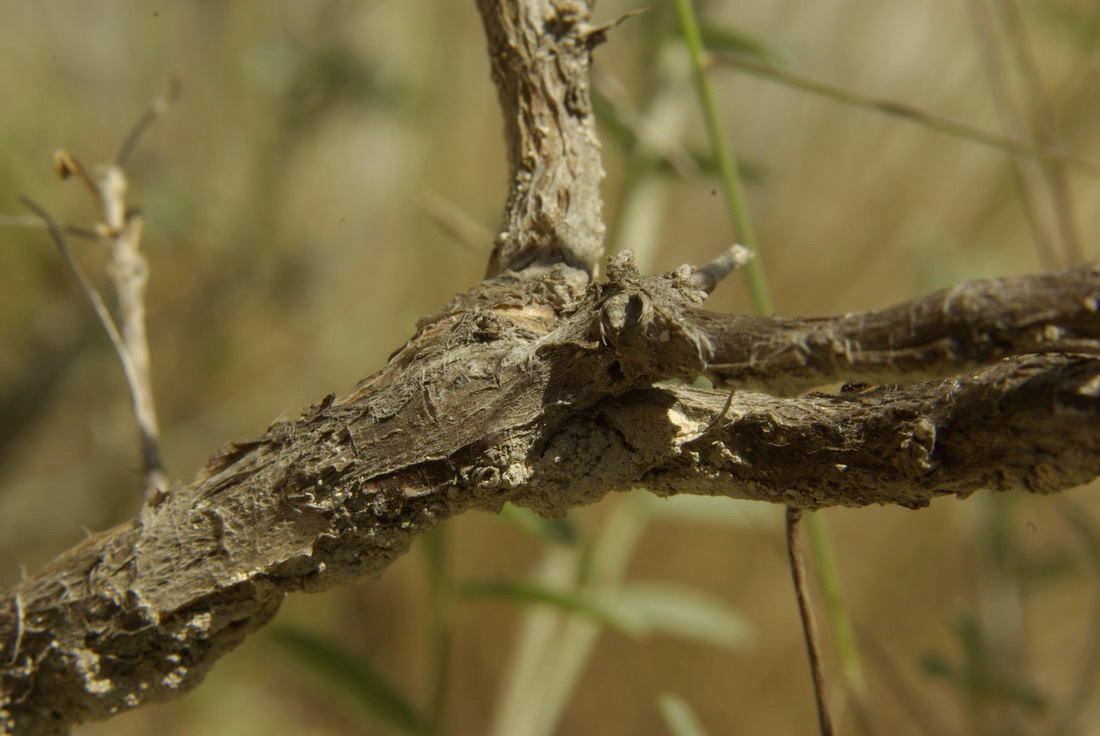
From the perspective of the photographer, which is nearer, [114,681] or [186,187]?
[114,681]

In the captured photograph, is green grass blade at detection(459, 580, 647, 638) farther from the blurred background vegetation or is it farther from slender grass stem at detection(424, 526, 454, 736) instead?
the blurred background vegetation

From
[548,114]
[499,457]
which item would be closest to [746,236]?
[548,114]

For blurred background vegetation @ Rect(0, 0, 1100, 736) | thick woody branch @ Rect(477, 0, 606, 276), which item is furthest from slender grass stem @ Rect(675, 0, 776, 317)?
blurred background vegetation @ Rect(0, 0, 1100, 736)

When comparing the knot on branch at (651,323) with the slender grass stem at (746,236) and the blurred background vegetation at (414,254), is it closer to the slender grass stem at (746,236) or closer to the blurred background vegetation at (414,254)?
the slender grass stem at (746,236)

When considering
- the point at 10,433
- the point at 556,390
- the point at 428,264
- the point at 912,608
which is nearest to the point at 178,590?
the point at 556,390

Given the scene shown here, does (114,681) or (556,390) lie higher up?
(556,390)

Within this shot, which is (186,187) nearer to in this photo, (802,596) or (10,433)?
(10,433)

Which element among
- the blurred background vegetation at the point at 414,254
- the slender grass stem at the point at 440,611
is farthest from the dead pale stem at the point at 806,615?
the blurred background vegetation at the point at 414,254
